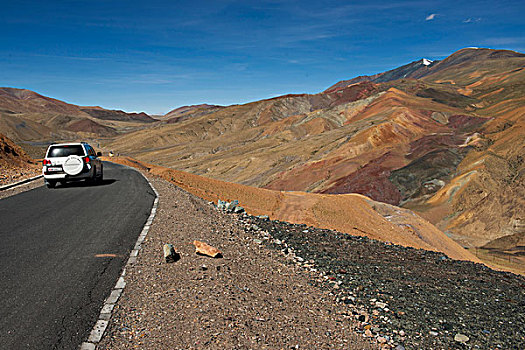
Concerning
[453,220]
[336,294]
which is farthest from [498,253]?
[336,294]

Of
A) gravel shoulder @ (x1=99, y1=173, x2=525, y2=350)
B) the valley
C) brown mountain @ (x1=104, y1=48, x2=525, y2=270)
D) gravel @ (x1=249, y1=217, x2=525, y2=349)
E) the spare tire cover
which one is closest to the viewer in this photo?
gravel shoulder @ (x1=99, y1=173, x2=525, y2=350)

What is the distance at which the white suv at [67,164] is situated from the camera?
45.0 feet

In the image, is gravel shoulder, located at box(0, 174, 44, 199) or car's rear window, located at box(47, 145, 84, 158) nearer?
gravel shoulder, located at box(0, 174, 44, 199)

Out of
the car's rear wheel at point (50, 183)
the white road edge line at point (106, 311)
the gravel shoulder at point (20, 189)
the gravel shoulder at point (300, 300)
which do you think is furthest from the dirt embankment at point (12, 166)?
the gravel shoulder at point (300, 300)

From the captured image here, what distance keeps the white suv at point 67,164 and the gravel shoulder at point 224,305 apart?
8337 millimetres

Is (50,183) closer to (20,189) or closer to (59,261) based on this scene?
(20,189)

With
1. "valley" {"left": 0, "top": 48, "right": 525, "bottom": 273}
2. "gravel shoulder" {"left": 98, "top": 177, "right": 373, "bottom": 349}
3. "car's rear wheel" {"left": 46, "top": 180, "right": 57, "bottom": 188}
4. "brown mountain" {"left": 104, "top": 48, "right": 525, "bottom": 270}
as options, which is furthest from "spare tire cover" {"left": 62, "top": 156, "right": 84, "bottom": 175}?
"brown mountain" {"left": 104, "top": 48, "right": 525, "bottom": 270}

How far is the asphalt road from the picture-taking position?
4.05 meters

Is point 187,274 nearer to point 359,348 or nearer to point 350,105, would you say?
point 359,348

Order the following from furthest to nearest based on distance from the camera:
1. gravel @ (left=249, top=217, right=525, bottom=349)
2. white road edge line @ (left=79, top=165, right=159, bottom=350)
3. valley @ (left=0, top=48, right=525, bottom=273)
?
valley @ (left=0, top=48, right=525, bottom=273), gravel @ (left=249, top=217, right=525, bottom=349), white road edge line @ (left=79, top=165, right=159, bottom=350)

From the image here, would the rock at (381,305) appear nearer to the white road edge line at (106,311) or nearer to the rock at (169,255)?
the rock at (169,255)

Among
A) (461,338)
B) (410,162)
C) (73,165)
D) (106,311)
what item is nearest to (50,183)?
(73,165)

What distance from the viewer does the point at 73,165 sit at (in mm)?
14016

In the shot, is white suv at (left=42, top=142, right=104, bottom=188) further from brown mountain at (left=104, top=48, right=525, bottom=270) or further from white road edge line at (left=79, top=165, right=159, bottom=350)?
brown mountain at (left=104, top=48, right=525, bottom=270)
